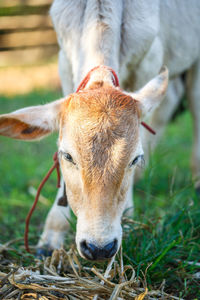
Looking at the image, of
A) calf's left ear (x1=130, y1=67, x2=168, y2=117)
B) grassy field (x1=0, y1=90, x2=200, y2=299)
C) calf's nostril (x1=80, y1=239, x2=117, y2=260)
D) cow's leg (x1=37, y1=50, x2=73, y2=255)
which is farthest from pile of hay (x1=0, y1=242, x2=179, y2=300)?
calf's left ear (x1=130, y1=67, x2=168, y2=117)

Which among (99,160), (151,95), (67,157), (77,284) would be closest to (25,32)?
(151,95)

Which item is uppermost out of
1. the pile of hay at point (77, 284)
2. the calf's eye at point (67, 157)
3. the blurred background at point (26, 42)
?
the calf's eye at point (67, 157)

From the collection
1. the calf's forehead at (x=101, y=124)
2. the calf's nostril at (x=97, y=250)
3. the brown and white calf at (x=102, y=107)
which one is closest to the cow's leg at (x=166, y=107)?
the brown and white calf at (x=102, y=107)

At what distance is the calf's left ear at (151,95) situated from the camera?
3.08 meters

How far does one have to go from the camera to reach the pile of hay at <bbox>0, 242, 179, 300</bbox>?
2.67 meters

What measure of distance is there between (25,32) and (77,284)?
987 cm

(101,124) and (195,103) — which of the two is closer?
(101,124)

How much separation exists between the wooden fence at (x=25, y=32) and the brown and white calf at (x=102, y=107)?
7.45 metres

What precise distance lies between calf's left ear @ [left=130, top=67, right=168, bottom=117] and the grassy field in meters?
0.66

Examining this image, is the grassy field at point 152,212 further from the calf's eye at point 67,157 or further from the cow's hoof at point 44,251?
the calf's eye at point 67,157

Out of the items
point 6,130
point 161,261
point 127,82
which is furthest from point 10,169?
point 161,261

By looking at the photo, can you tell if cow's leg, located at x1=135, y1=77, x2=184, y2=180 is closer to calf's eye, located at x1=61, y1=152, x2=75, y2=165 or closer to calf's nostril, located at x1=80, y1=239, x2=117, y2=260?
calf's eye, located at x1=61, y1=152, x2=75, y2=165

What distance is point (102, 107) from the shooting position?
2.72 m

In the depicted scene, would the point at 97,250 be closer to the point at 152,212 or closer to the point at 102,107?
the point at 102,107
